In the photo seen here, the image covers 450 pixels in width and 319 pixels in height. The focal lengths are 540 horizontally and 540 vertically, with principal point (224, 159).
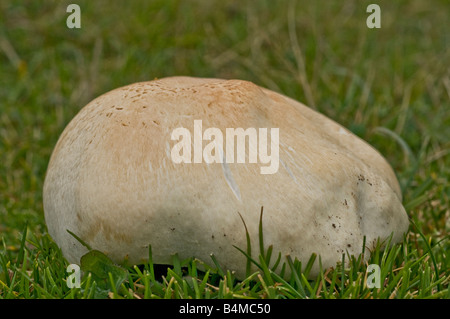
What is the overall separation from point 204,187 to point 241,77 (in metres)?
2.36

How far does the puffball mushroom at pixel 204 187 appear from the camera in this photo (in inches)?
A: 73.7

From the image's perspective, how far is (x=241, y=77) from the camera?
411cm

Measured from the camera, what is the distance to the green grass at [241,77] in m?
2.10

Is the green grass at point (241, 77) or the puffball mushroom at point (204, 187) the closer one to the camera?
the puffball mushroom at point (204, 187)

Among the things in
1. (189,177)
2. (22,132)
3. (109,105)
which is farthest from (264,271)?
(22,132)

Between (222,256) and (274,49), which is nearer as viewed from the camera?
(222,256)

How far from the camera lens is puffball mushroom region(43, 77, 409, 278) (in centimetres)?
187

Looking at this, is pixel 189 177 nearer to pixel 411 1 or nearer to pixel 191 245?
pixel 191 245

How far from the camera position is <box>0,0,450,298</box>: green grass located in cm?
210

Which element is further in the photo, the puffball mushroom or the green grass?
the green grass

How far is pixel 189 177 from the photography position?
189cm

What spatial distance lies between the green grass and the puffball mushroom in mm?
121

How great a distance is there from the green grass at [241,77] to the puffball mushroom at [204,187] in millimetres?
121
